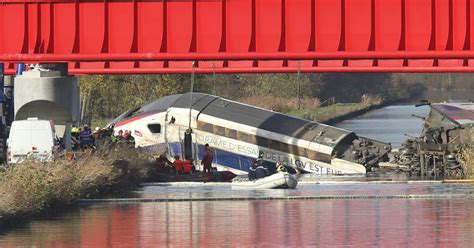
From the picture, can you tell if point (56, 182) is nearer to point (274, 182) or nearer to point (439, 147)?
point (274, 182)

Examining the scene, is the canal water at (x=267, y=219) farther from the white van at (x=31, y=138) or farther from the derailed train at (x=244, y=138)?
the derailed train at (x=244, y=138)

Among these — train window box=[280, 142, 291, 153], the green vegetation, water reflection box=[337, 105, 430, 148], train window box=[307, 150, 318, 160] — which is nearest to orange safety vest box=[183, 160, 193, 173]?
train window box=[280, 142, 291, 153]

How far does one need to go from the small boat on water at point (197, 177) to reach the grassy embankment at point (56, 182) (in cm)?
486

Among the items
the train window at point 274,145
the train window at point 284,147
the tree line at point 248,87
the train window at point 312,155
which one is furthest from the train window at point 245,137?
the tree line at point 248,87

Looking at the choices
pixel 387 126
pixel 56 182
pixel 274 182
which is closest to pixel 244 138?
pixel 274 182

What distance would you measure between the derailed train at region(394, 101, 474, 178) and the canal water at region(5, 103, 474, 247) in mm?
4929

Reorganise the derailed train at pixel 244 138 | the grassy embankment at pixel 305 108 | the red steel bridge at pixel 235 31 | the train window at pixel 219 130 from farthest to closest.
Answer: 1. the grassy embankment at pixel 305 108
2. the train window at pixel 219 130
3. the derailed train at pixel 244 138
4. the red steel bridge at pixel 235 31

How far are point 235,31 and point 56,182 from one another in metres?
10.4

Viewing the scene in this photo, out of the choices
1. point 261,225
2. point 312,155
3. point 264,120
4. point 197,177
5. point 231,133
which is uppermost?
point 264,120

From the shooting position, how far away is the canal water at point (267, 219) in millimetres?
30234

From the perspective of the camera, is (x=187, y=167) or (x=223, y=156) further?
(x=223, y=156)

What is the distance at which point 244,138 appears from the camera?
63.4 meters

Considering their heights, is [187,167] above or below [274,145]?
below

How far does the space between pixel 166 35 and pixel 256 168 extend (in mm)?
6896
